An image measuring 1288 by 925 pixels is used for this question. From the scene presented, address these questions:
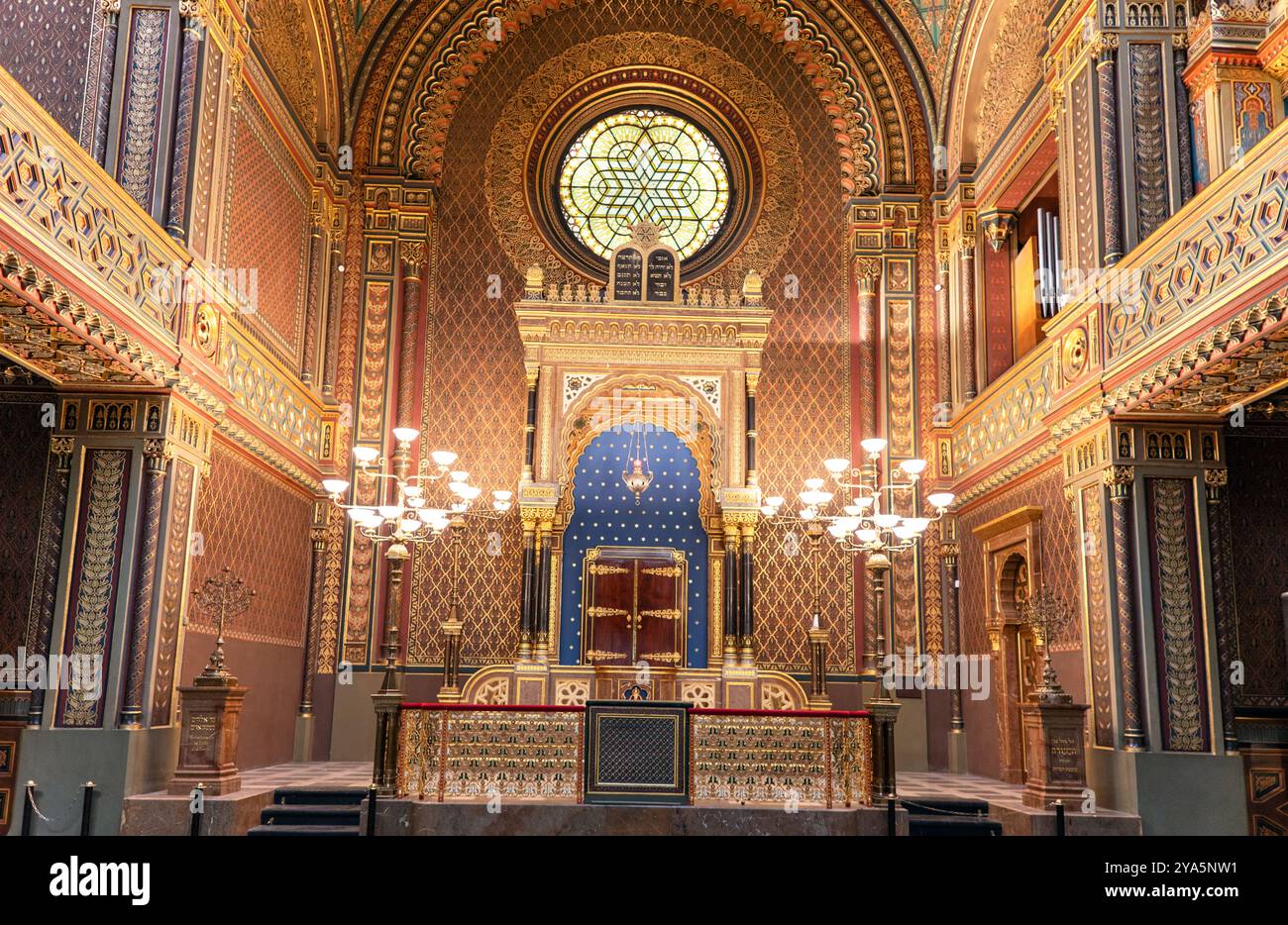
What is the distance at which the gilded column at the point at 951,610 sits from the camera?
555 inches

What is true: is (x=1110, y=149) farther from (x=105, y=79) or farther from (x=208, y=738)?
(x=208, y=738)

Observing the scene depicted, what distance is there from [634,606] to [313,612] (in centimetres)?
399

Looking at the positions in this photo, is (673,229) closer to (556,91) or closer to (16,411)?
(556,91)

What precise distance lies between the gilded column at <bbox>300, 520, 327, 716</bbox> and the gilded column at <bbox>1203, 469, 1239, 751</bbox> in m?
9.96

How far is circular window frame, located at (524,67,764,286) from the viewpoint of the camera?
16047 mm

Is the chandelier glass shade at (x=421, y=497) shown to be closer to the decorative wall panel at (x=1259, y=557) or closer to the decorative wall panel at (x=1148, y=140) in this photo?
the decorative wall panel at (x=1148, y=140)

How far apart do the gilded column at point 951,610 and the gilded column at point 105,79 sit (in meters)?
10.4

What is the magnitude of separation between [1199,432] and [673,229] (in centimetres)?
816

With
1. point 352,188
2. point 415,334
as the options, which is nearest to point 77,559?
point 415,334

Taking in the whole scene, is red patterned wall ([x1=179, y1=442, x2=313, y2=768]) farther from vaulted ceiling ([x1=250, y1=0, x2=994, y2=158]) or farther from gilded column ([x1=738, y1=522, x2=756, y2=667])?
gilded column ([x1=738, y1=522, x2=756, y2=667])

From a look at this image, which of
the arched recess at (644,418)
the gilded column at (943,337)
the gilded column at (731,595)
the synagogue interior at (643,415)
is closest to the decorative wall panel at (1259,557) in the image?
the synagogue interior at (643,415)

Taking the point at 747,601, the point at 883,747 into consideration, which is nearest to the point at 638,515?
the point at 747,601

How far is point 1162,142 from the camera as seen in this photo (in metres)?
10.4

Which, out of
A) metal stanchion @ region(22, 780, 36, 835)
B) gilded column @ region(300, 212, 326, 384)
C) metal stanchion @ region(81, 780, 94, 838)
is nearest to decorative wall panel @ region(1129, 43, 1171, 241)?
gilded column @ region(300, 212, 326, 384)
